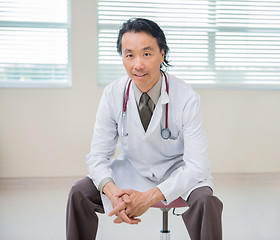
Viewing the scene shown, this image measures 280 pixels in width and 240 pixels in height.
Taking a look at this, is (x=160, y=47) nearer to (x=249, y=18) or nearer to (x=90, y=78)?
(x=90, y=78)

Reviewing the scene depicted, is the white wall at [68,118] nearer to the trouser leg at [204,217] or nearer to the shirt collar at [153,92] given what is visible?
the shirt collar at [153,92]

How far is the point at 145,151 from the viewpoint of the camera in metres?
1.99

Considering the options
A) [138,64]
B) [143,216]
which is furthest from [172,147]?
[143,216]

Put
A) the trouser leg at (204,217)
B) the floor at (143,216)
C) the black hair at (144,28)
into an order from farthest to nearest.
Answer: the floor at (143,216) → the black hair at (144,28) → the trouser leg at (204,217)

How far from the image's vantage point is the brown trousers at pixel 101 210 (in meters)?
1.67

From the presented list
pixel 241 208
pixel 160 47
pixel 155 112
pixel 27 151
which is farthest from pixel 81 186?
pixel 27 151

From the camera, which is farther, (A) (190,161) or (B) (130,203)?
(A) (190,161)

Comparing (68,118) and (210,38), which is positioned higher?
(210,38)

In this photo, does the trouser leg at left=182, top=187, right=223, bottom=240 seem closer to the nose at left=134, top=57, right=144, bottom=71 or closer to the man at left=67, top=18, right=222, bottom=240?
the man at left=67, top=18, right=222, bottom=240

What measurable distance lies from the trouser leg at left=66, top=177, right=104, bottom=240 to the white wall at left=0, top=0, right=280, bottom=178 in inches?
84.6

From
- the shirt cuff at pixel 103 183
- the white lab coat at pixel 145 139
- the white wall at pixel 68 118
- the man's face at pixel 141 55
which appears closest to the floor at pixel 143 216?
the white wall at pixel 68 118

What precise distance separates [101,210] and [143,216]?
1.28 metres

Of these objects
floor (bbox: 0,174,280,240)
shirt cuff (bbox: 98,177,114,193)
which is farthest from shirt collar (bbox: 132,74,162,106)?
floor (bbox: 0,174,280,240)

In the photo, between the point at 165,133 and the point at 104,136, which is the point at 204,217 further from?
the point at 104,136
